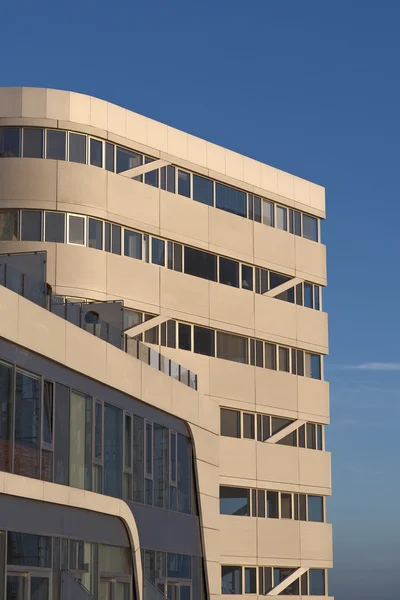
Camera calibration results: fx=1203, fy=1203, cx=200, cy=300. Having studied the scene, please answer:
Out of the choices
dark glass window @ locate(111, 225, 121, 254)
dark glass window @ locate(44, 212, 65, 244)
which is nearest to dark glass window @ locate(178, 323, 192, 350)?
dark glass window @ locate(111, 225, 121, 254)

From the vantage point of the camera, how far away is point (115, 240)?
1903 inches

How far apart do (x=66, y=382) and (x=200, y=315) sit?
25.1 metres

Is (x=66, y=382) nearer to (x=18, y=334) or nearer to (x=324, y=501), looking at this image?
(x=18, y=334)

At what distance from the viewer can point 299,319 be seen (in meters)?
56.8

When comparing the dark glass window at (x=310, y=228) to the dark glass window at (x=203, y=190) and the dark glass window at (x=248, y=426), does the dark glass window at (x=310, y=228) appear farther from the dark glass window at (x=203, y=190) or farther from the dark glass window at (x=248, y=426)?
the dark glass window at (x=248, y=426)

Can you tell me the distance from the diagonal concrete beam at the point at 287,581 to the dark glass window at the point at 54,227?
18.6m

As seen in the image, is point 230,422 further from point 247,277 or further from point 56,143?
point 56,143

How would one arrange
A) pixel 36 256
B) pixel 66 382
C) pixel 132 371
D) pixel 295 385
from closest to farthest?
pixel 66 382, pixel 36 256, pixel 132 371, pixel 295 385

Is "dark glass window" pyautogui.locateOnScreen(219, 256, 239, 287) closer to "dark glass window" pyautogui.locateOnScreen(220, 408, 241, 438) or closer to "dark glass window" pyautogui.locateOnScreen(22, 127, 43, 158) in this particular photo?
"dark glass window" pyautogui.locateOnScreen(220, 408, 241, 438)

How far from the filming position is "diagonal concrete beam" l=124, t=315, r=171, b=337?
48.0 metres

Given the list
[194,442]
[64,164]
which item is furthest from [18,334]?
[64,164]

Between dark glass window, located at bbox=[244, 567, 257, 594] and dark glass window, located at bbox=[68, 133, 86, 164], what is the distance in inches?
749

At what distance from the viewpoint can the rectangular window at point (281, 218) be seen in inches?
2238

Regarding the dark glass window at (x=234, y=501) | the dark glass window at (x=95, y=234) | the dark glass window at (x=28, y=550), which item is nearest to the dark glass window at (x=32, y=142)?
the dark glass window at (x=95, y=234)
